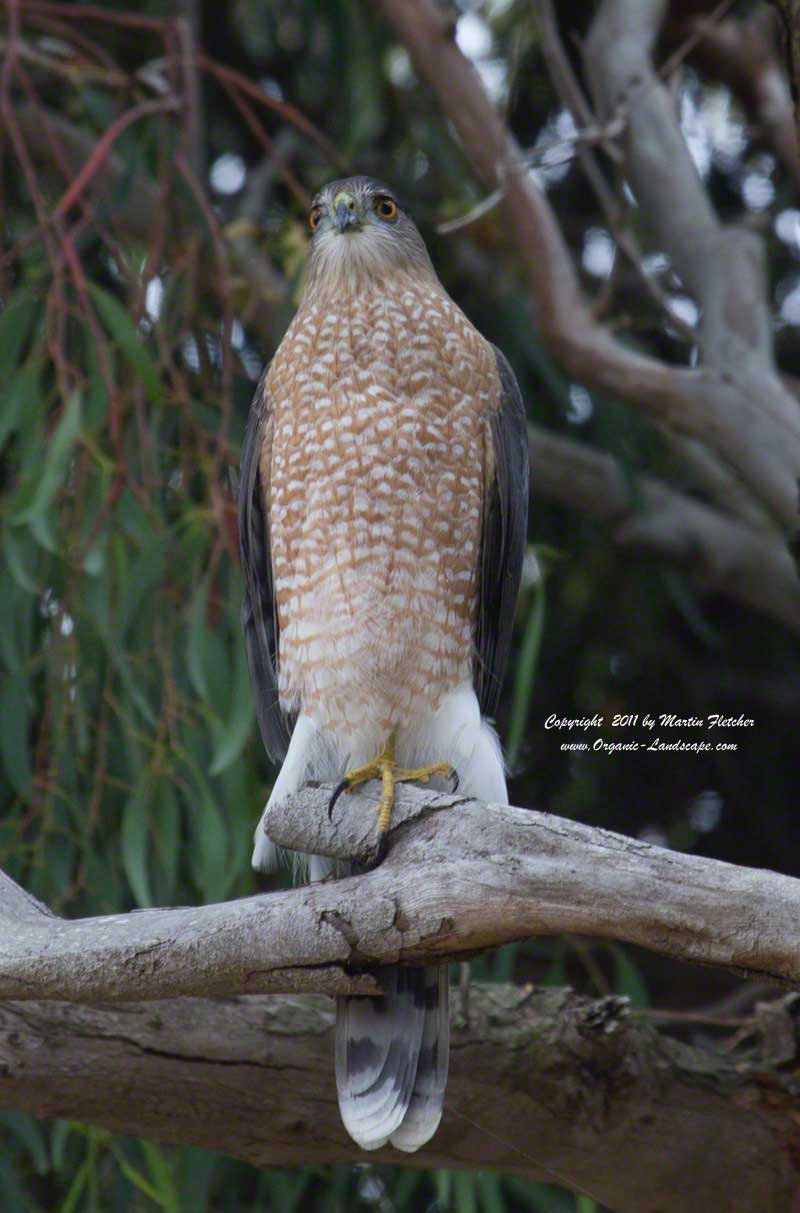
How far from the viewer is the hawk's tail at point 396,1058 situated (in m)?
2.68

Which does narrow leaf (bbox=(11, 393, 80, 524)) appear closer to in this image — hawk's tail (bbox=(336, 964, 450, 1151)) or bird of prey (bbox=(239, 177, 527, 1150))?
bird of prey (bbox=(239, 177, 527, 1150))

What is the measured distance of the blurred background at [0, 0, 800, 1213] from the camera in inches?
132

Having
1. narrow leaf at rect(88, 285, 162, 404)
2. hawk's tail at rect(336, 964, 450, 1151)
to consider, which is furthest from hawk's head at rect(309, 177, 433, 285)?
hawk's tail at rect(336, 964, 450, 1151)

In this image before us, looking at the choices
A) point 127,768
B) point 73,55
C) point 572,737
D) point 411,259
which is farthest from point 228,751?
point 73,55

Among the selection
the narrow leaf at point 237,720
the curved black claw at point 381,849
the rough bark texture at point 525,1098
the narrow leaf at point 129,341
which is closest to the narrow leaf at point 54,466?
the narrow leaf at point 129,341

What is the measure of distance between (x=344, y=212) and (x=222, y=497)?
0.68 m

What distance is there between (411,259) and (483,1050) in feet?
5.22

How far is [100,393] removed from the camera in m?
3.44

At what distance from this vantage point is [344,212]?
3.21m

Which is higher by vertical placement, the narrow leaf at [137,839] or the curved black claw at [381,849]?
the narrow leaf at [137,839]

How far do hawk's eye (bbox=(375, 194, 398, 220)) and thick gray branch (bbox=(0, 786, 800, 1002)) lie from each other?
134 centimetres

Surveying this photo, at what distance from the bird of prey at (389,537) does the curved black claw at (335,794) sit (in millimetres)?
63

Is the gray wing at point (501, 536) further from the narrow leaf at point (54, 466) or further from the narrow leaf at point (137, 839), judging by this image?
the narrow leaf at point (54, 466)

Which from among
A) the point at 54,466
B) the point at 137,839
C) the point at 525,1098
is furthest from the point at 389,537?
the point at 525,1098
